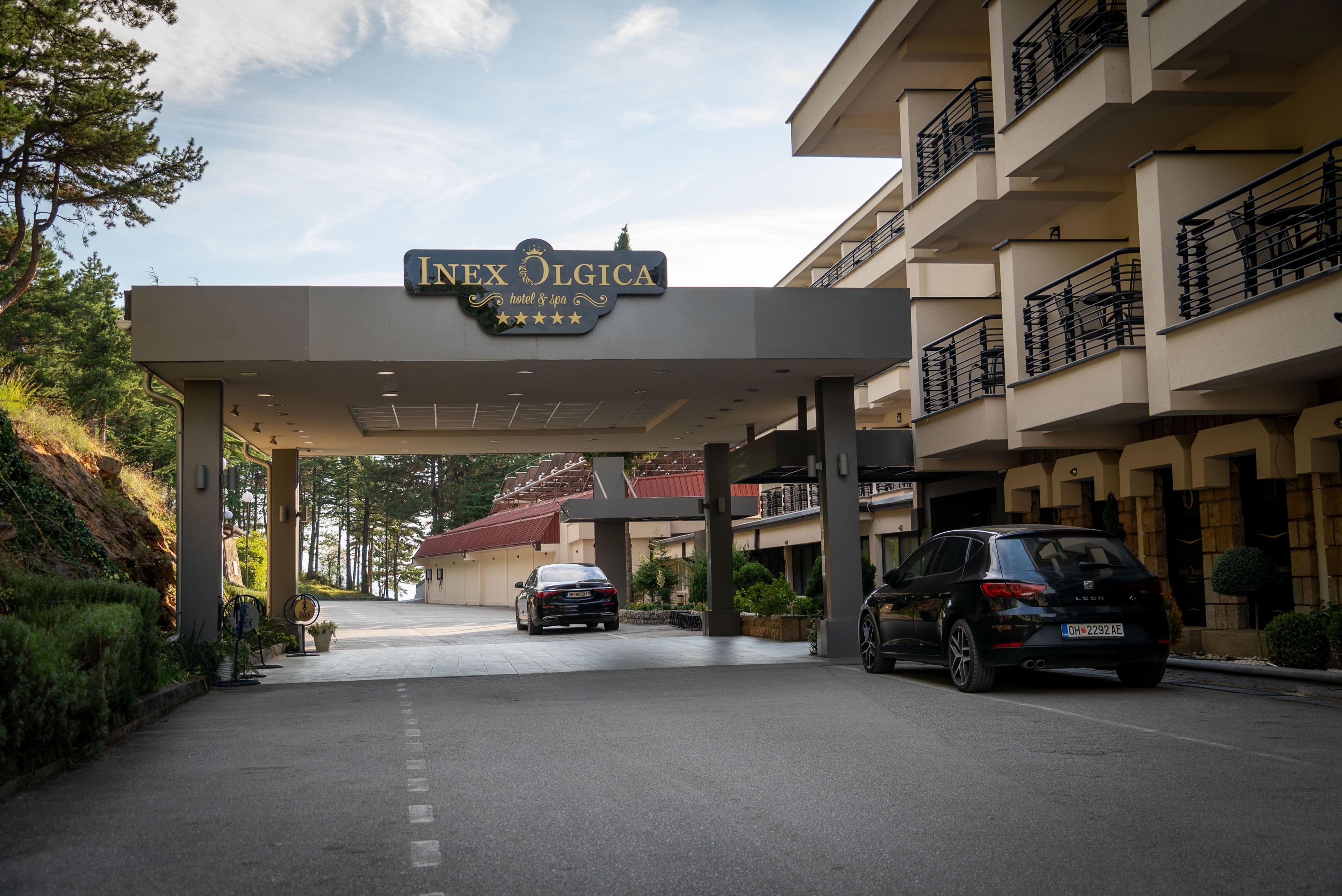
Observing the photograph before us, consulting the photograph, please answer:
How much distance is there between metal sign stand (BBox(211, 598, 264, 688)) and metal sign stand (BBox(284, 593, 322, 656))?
11.3ft

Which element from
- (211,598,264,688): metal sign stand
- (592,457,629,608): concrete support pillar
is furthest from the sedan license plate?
(592,457,629,608): concrete support pillar

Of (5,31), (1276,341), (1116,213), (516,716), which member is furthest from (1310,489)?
(5,31)

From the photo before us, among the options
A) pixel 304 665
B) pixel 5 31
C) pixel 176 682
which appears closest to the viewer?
pixel 176 682

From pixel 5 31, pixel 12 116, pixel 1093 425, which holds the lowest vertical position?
pixel 1093 425

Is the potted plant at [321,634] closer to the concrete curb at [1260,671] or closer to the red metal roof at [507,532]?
the concrete curb at [1260,671]

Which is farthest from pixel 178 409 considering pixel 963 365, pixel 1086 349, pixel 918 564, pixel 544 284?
pixel 1086 349

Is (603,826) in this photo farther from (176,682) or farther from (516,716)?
(176,682)

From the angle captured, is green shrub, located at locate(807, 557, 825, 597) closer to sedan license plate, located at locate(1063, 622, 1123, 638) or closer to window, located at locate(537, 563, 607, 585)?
window, located at locate(537, 563, 607, 585)

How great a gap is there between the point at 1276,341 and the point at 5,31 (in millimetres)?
20118

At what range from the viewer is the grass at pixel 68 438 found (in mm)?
18656

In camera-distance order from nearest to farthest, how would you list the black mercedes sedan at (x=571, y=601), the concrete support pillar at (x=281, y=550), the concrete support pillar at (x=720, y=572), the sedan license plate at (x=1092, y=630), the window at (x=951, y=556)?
the sedan license plate at (x=1092, y=630)
the window at (x=951, y=556)
the concrete support pillar at (x=281, y=550)
the concrete support pillar at (x=720, y=572)
the black mercedes sedan at (x=571, y=601)

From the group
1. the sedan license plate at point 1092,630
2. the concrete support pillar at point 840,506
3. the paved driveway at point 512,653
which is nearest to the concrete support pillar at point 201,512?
the paved driveway at point 512,653

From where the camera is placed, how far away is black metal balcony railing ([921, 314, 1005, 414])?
19297 millimetres

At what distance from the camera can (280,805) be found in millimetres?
6457
